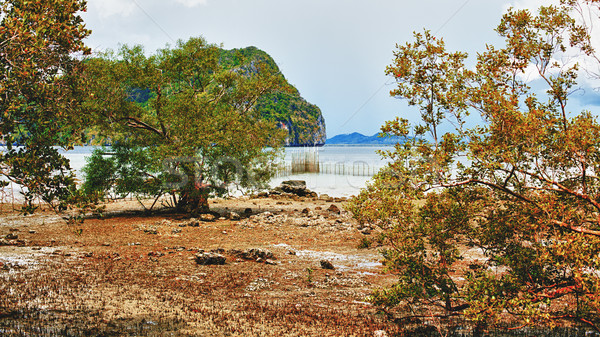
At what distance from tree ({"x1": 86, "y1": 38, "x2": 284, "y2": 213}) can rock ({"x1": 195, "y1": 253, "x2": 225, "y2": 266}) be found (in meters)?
7.80

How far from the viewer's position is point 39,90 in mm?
6883

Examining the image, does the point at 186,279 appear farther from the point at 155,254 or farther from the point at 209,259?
the point at 155,254

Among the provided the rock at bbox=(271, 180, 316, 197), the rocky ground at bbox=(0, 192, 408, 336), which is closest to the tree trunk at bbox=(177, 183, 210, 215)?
the rocky ground at bbox=(0, 192, 408, 336)

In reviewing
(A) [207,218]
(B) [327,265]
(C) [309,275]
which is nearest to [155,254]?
(C) [309,275]

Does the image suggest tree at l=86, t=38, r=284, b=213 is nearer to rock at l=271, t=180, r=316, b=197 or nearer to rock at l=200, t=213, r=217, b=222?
rock at l=200, t=213, r=217, b=222

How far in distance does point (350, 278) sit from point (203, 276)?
4.17m

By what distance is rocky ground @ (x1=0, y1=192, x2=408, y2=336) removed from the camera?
757 cm

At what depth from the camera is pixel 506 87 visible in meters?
7.66

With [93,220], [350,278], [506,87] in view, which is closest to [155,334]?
[350,278]

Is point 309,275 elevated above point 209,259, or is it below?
below

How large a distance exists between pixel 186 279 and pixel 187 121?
11.1m

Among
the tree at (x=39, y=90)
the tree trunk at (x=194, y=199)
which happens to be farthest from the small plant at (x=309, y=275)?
the tree trunk at (x=194, y=199)

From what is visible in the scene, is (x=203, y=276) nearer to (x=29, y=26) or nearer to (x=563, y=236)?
(x=29, y=26)

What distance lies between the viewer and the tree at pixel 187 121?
67.3ft
